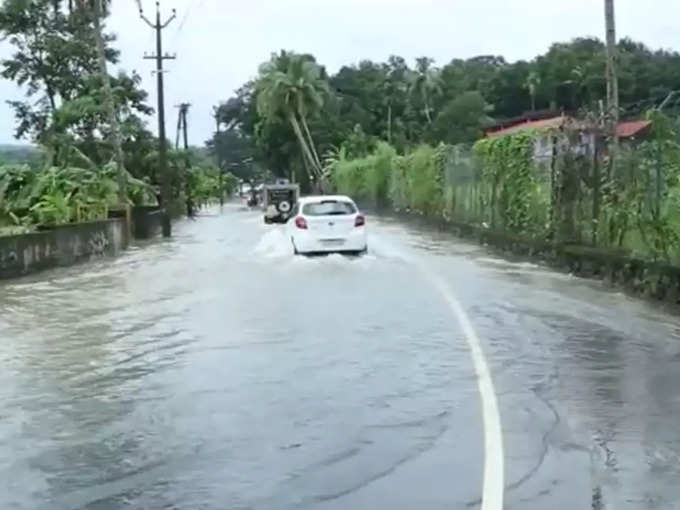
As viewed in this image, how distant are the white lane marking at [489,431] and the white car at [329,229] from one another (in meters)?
13.2

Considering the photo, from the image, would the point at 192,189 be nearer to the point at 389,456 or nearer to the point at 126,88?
the point at 126,88

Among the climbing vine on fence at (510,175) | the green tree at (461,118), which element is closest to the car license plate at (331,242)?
the climbing vine on fence at (510,175)

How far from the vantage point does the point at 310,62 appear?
97.3m

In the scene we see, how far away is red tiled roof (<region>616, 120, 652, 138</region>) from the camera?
886 inches

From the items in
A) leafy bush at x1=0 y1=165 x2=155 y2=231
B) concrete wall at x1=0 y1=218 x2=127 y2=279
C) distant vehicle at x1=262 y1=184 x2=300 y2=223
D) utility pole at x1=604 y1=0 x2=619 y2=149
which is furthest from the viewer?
distant vehicle at x1=262 y1=184 x2=300 y2=223

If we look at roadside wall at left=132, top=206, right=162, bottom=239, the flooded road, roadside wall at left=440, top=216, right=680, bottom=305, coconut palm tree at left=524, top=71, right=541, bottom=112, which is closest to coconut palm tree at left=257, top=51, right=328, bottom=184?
coconut palm tree at left=524, top=71, right=541, bottom=112

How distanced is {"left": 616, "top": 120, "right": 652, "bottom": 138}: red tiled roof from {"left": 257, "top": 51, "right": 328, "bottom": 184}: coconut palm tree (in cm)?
6776

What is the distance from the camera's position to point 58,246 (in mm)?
28609

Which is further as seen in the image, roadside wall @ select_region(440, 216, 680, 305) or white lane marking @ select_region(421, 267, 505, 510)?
roadside wall @ select_region(440, 216, 680, 305)

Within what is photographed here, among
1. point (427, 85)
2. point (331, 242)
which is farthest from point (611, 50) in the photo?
point (427, 85)

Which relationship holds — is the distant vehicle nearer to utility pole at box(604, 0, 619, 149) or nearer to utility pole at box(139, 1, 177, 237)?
utility pole at box(139, 1, 177, 237)

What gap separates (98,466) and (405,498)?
2.14 metres

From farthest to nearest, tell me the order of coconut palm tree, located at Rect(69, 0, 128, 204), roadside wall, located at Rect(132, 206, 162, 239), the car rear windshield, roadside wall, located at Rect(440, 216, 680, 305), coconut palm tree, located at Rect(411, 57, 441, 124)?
coconut palm tree, located at Rect(411, 57, 441, 124), roadside wall, located at Rect(132, 206, 162, 239), coconut palm tree, located at Rect(69, 0, 128, 204), the car rear windshield, roadside wall, located at Rect(440, 216, 680, 305)

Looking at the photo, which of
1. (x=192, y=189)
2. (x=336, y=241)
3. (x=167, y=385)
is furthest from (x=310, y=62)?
(x=167, y=385)
